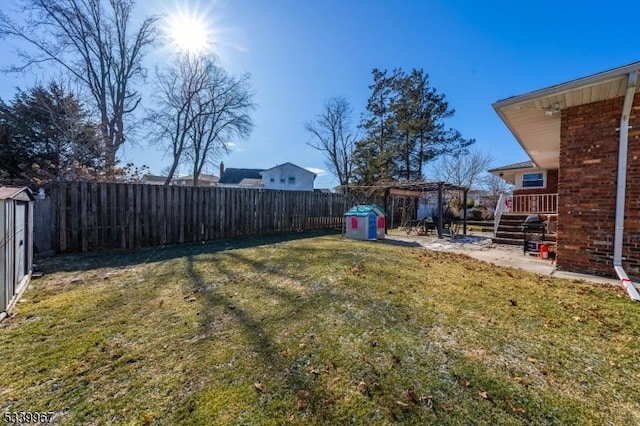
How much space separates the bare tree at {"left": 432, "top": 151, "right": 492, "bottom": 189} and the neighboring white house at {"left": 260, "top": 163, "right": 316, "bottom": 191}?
15.1m

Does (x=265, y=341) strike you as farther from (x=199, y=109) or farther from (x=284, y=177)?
(x=284, y=177)

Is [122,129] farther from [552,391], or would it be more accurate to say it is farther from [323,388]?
[552,391]

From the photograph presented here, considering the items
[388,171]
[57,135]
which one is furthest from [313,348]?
[388,171]

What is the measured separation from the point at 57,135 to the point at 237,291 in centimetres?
1374

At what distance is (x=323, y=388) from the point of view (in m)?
2.01

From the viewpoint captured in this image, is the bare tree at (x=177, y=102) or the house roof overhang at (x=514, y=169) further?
the bare tree at (x=177, y=102)

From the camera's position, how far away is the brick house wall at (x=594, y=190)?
4613 millimetres

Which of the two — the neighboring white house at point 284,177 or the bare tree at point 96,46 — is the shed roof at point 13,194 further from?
the neighboring white house at point 284,177

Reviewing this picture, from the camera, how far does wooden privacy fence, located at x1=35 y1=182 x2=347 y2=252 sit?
251 inches

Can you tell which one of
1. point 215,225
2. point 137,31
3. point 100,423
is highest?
point 137,31

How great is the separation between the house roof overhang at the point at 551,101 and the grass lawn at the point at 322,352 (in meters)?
3.16

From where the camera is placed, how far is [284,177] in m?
33.6

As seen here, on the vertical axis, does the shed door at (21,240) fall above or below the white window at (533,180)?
below

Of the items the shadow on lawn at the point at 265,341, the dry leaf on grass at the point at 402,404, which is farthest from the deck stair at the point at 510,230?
the dry leaf on grass at the point at 402,404
